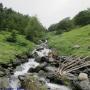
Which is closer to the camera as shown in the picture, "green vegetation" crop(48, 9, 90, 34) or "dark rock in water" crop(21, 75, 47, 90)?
"dark rock in water" crop(21, 75, 47, 90)

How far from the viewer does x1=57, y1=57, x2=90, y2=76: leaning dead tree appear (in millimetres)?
51103

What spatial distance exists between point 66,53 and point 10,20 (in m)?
52.0

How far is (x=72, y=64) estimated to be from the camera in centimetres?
5606

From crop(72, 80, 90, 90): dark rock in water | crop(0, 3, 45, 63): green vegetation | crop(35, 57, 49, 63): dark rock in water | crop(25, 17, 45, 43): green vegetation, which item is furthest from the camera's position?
crop(25, 17, 45, 43): green vegetation

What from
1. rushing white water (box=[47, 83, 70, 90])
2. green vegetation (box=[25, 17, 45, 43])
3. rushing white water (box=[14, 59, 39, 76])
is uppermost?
green vegetation (box=[25, 17, 45, 43])

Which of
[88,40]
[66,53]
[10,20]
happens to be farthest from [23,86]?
[10,20]

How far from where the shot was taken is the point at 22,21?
4995 inches

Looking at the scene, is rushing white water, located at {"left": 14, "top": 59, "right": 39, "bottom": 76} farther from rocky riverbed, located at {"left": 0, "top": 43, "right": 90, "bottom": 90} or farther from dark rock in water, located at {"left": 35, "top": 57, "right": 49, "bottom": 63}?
dark rock in water, located at {"left": 35, "top": 57, "right": 49, "bottom": 63}

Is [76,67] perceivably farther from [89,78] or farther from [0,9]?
[0,9]

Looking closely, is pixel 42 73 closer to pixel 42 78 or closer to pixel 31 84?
pixel 42 78

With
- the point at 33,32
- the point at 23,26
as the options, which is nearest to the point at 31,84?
the point at 33,32

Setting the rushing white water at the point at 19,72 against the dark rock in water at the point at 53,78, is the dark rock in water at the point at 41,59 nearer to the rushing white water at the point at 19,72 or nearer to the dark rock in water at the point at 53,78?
the rushing white water at the point at 19,72

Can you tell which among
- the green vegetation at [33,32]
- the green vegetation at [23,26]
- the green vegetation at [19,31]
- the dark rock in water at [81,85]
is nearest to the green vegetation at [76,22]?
the green vegetation at [23,26]

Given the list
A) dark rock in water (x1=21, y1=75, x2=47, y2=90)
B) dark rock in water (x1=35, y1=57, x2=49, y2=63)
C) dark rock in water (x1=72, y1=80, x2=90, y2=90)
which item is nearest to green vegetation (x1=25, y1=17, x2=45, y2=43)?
dark rock in water (x1=35, y1=57, x2=49, y2=63)
